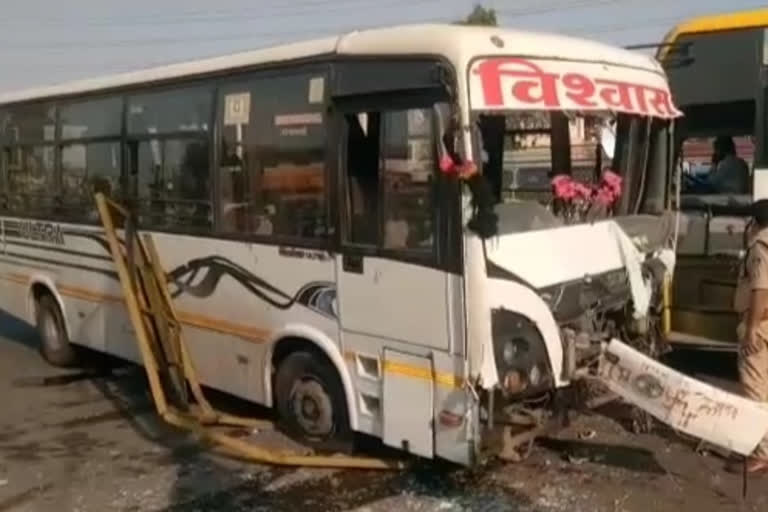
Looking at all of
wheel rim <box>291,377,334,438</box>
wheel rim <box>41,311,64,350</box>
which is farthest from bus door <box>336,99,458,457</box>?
wheel rim <box>41,311,64,350</box>

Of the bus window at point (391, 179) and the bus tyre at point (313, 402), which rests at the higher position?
the bus window at point (391, 179)

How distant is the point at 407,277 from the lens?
546 cm

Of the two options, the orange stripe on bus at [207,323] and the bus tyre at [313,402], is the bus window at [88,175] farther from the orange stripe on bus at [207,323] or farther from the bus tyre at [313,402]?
the bus tyre at [313,402]

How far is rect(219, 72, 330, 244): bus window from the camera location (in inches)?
241

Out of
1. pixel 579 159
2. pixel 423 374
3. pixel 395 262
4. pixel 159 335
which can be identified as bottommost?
pixel 159 335

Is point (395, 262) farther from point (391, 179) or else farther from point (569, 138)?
point (569, 138)

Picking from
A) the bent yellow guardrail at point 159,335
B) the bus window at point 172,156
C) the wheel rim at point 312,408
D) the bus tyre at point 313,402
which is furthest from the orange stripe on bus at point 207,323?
the bus window at point 172,156

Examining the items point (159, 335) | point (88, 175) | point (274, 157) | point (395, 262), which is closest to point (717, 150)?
point (274, 157)

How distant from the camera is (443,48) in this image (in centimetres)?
521

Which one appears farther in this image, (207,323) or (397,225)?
(207,323)

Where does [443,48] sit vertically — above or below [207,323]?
above

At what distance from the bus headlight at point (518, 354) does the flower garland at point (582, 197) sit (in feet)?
2.94

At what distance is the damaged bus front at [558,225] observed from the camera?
16.9ft

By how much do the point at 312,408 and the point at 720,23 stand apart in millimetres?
5175
